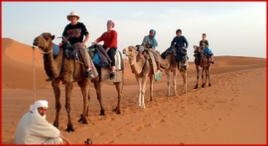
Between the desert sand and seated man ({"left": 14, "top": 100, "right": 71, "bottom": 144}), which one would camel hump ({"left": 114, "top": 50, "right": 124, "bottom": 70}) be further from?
seated man ({"left": 14, "top": 100, "right": 71, "bottom": 144})

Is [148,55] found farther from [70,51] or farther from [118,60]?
[70,51]

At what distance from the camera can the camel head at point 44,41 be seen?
7469 millimetres

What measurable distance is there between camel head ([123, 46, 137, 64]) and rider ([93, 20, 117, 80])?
0.54m

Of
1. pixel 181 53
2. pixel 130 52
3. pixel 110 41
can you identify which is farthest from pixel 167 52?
pixel 110 41

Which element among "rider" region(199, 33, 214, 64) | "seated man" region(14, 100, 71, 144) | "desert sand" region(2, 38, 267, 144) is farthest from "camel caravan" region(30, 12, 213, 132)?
"rider" region(199, 33, 214, 64)

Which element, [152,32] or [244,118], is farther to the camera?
[152,32]

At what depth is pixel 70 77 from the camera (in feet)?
28.0

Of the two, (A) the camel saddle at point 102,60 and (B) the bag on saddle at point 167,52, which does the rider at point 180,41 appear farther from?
(A) the camel saddle at point 102,60

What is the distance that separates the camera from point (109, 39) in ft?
35.1

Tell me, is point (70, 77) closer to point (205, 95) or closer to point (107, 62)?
point (107, 62)

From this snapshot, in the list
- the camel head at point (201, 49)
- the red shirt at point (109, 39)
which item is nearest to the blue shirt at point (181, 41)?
Answer: the camel head at point (201, 49)

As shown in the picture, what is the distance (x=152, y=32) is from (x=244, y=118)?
565 centimetres

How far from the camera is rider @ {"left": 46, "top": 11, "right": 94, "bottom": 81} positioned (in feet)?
29.4

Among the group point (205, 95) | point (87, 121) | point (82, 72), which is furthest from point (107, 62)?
point (205, 95)
